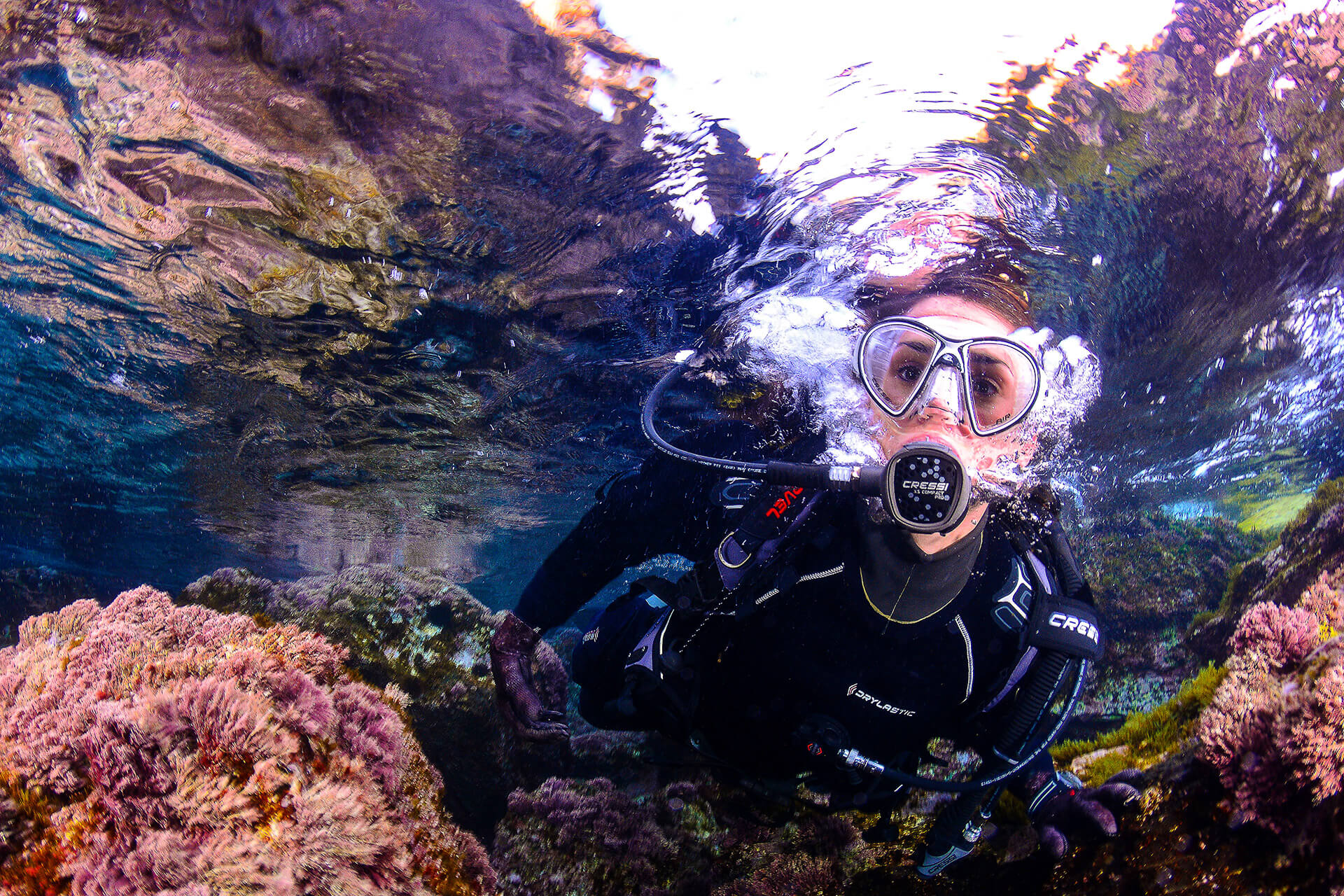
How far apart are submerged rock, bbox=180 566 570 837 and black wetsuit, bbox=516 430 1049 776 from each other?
3586 mm

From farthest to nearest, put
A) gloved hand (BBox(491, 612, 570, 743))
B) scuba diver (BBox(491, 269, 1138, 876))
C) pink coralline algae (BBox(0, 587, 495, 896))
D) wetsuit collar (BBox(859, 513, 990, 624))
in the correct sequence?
gloved hand (BBox(491, 612, 570, 743)) < wetsuit collar (BBox(859, 513, 990, 624)) < scuba diver (BBox(491, 269, 1138, 876)) < pink coralline algae (BBox(0, 587, 495, 896))

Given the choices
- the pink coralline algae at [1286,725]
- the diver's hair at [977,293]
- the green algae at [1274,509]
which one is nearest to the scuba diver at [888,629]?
the pink coralline algae at [1286,725]

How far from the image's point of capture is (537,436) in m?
12.4

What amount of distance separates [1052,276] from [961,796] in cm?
499

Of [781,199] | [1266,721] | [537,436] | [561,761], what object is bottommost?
[561,761]

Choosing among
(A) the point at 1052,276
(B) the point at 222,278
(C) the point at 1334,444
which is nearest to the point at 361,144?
(B) the point at 222,278

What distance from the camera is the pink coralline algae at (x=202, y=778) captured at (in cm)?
176

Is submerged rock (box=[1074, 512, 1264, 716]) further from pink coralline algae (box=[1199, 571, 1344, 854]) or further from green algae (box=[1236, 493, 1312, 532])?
green algae (box=[1236, 493, 1312, 532])

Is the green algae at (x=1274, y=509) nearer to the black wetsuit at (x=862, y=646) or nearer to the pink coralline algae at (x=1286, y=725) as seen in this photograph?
the black wetsuit at (x=862, y=646)

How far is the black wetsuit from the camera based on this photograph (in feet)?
12.1

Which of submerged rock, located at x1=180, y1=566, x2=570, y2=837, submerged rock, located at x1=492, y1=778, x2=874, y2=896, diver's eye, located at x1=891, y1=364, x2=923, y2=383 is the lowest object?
submerged rock, located at x1=180, y1=566, x2=570, y2=837

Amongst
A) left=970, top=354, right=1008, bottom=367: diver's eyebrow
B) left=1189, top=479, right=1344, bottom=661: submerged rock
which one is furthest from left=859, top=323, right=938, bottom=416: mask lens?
left=1189, top=479, right=1344, bottom=661: submerged rock

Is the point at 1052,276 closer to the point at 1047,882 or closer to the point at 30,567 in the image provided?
the point at 1047,882

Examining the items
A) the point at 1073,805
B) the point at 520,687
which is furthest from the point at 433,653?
the point at 1073,805
